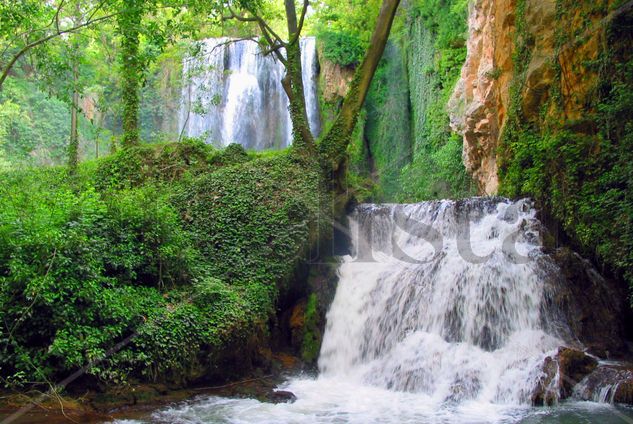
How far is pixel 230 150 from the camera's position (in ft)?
41.4

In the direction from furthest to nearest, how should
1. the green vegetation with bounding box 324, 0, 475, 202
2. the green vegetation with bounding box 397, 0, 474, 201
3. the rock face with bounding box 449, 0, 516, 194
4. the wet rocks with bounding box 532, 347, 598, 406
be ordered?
the green vegetation with bounding box 324, 0, 475, 202, the green vegetation with bounding box 397, 0, 474, 201, the rock face with bounding box 449, 0, 516, 194, the wet rocks with bounding box 532, 347, 598, 406

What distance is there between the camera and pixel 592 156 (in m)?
9.24

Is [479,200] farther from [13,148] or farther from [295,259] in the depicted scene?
[13,148]

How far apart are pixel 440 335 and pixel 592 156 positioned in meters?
3.96

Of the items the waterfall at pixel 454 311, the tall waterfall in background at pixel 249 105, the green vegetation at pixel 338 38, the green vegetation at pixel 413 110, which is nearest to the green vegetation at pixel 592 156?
the waterfall at pixel 454 311

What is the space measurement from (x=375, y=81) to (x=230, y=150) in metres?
11.6

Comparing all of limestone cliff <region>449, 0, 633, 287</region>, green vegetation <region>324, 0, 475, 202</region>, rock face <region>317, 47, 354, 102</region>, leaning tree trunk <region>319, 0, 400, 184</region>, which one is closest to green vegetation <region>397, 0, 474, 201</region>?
green vegetation <region>324, 0, 475, 202</region>

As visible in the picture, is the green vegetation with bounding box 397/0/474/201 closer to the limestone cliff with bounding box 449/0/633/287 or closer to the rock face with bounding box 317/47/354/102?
the rock face with bounding box 317/47/354/102

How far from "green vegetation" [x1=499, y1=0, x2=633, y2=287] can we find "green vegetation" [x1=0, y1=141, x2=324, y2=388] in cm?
439

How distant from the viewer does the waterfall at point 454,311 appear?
25.7ft

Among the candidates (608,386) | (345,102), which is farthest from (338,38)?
(608,386)

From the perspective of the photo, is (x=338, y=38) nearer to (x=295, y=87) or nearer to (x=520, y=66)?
(x=295, y=87)

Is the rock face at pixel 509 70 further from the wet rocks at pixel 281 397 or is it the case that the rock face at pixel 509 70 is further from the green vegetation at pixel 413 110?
the wet rocks at pixel 281 397

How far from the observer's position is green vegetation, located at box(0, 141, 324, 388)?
22.2 ft
